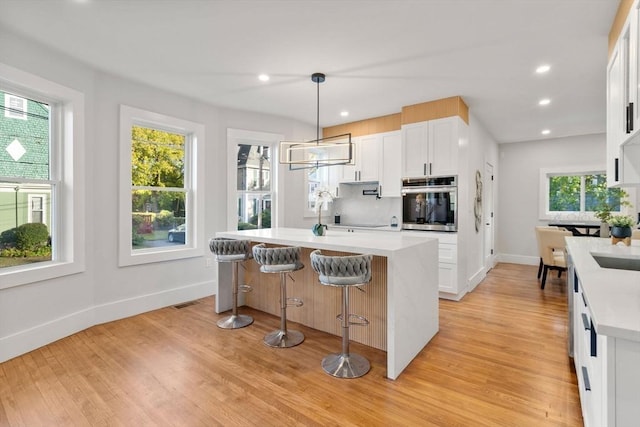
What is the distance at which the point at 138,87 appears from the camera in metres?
3.62

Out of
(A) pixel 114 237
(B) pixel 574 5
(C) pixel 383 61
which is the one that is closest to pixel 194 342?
(A) pixel 114 237

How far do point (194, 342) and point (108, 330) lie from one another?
103 cm

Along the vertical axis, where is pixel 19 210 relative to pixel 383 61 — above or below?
below

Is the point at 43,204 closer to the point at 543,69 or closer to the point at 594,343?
the point at 594,343

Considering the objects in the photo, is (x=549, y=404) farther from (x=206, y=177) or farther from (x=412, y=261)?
(x=206, y=177)

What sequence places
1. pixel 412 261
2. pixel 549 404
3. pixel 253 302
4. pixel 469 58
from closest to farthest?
pixel 549 404 < pixel 412 261 < pixel 469 58 < pixel 253 302

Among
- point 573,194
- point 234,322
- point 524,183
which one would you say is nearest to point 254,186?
point 234,322

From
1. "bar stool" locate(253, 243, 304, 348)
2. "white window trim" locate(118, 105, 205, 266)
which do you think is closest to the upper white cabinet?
"bar stool" locate(253, 243, 304, 348)

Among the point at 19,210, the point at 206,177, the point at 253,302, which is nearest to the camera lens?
the point at 19,210

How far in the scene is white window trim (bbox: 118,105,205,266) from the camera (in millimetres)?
3514

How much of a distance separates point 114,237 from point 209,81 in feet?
6.82

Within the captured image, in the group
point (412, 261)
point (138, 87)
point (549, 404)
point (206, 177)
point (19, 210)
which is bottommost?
point (549, 404)

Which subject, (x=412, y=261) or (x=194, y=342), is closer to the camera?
(x=412, y=261)

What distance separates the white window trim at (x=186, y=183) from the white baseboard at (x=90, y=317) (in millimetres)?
449
